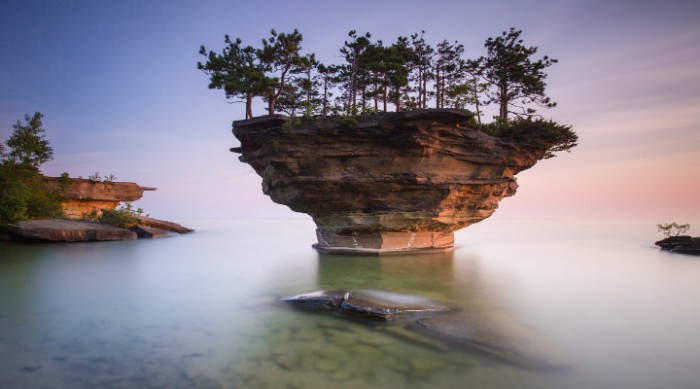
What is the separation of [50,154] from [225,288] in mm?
22253

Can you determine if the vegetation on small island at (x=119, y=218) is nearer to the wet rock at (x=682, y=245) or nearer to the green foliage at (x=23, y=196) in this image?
the green foliage at (x=23, y=196)

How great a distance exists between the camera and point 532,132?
691 inches

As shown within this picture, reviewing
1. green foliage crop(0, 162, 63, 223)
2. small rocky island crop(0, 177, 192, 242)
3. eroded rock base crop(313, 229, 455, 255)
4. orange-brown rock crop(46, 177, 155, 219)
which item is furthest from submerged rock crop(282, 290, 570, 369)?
orange-brown rock crop(46, 177, 155, 219)

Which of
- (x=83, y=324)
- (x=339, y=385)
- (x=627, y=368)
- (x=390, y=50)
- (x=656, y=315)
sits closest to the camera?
(x=339, y=385)

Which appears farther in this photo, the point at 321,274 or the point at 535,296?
the point at 321,274

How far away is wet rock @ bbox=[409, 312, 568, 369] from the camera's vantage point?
5.32 meters

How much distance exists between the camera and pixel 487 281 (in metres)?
12.2

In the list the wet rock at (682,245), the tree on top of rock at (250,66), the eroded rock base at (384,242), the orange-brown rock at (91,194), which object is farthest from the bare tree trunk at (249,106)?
the wet rock at (682,245)

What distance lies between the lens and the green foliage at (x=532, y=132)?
56.8ft

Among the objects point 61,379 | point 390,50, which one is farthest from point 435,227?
point 61,379

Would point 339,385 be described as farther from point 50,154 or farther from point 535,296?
point 50,154

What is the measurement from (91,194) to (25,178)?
268 inches

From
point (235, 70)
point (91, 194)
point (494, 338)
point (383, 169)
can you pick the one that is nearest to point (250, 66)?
point (235, 70)

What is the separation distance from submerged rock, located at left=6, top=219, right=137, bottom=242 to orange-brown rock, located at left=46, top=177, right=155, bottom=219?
17.6 ft
